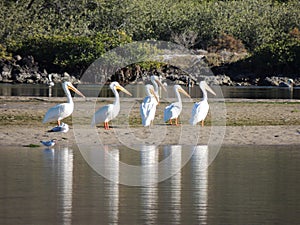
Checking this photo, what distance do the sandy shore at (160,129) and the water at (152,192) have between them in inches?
71.6

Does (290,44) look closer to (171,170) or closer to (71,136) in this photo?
(71,136)

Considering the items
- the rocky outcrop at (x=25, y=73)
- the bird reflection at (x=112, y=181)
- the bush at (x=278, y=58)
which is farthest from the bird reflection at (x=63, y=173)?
the bush at (x=278, y=58)

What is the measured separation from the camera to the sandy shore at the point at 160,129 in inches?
683

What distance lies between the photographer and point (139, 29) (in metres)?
59.6

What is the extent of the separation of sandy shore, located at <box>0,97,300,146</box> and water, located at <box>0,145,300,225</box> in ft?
5.96

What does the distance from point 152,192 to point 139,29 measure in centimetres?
4864

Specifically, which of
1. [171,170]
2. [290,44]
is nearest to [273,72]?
[290,44]

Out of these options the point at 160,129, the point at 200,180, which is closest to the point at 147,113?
the point at 160,129

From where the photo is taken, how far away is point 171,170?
1359 centimetres

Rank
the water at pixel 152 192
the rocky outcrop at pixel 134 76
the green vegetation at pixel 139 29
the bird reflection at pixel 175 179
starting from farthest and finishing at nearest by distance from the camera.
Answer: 1. the green vegetation at pixel 139 29
2. the rocky outcrop at pixel 134 76
3. the bird reflection at pixel 175 179
4. the water at pixel 152 192

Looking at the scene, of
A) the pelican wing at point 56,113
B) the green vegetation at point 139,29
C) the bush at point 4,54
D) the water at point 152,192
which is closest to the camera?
the water at point 152,192

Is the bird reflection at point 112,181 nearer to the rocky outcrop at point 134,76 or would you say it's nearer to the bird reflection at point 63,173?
the bird reflection at point 63,173

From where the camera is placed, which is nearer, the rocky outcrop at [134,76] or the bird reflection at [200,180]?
the bird reflection at [200,180]

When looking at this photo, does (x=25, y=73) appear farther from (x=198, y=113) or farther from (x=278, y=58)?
(x=198, y=113)
